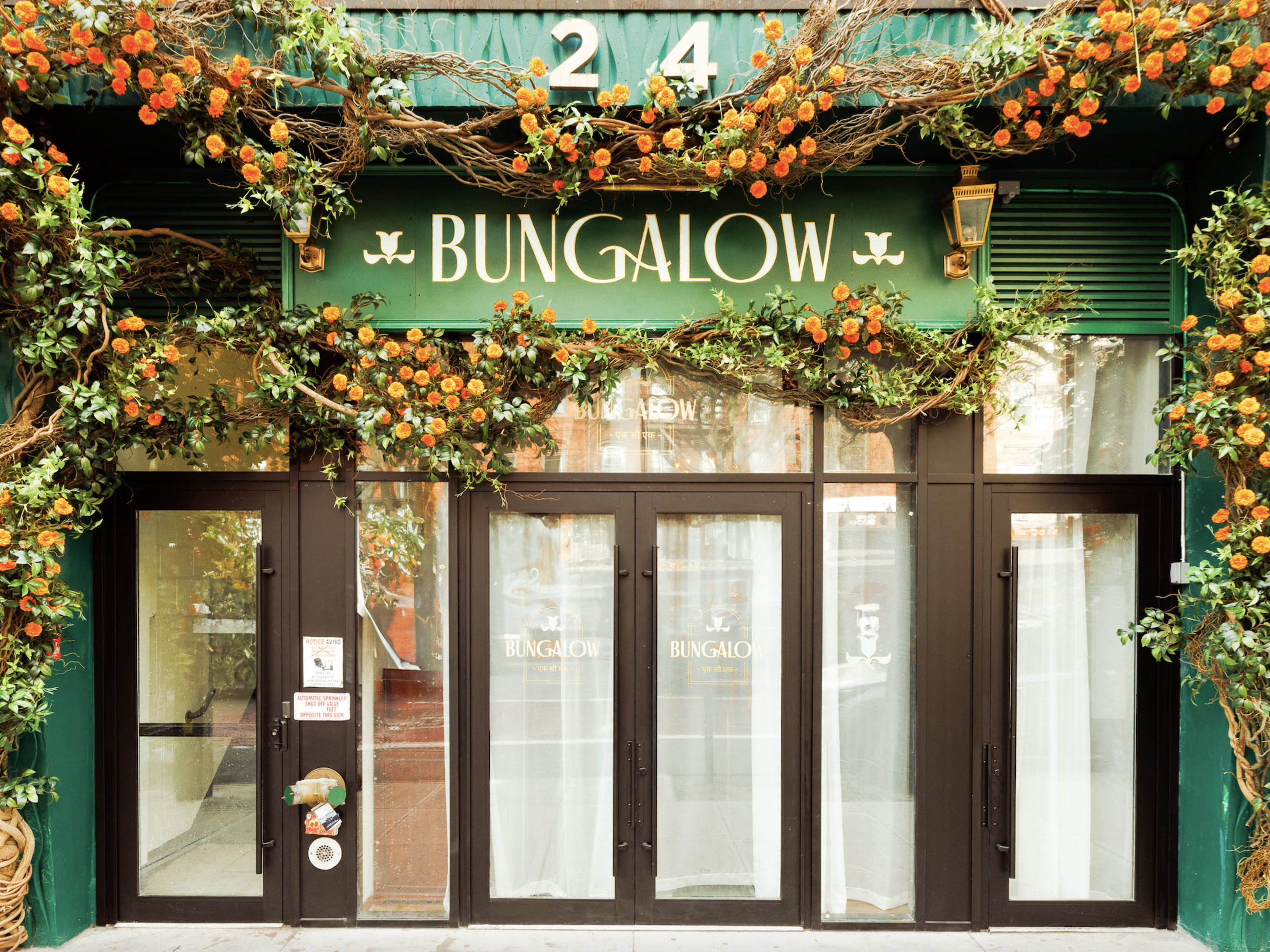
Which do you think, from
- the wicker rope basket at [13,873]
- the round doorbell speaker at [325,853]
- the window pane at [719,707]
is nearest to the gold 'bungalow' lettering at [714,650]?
the window pane at [719,707]

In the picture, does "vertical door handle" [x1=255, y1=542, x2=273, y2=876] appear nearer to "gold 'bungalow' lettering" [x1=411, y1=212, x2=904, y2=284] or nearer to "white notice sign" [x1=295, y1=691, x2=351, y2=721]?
"white notice sign" [x1=295, y1=691, x2=351, y2=721]

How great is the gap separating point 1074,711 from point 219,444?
17.1ft

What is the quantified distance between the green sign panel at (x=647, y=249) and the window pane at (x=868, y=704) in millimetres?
1236

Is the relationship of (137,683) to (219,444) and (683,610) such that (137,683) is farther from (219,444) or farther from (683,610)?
(683,610)

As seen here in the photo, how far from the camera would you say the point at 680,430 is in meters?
4.35

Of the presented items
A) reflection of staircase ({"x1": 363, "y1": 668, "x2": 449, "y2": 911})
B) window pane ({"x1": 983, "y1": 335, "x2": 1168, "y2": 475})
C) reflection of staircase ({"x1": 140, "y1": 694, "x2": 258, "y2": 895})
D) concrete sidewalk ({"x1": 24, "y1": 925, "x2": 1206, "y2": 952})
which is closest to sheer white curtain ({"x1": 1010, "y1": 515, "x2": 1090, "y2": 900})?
concrete sidewalk ({"x1": 24, "y1": 925, "x2": 1206, "y2": 952})

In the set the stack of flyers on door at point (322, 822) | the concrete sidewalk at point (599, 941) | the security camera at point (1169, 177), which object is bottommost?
the concrete sidewalk at point (599, 941)

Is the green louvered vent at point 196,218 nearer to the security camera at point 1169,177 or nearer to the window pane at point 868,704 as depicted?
the window pane at point 868,704

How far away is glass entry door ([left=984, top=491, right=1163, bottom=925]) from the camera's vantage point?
4.22 meters

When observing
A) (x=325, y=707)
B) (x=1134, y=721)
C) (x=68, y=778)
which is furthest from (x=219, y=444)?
(x=1134, y=721)

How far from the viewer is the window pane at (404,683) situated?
4266mm

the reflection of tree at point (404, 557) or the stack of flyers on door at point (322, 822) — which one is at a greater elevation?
the reflection of tree at point (404, 557)

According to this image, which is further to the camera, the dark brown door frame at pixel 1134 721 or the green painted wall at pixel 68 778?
the dark brown door frame at pixel 1134 721

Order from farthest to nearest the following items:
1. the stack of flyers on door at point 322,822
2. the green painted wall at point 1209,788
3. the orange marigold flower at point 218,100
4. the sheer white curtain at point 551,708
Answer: the sheer white curtain at point 551,708, the stack of flyers on door at point 322,822, the green painted wall at point 1209,788, the orange marigold flower at point 218,100
